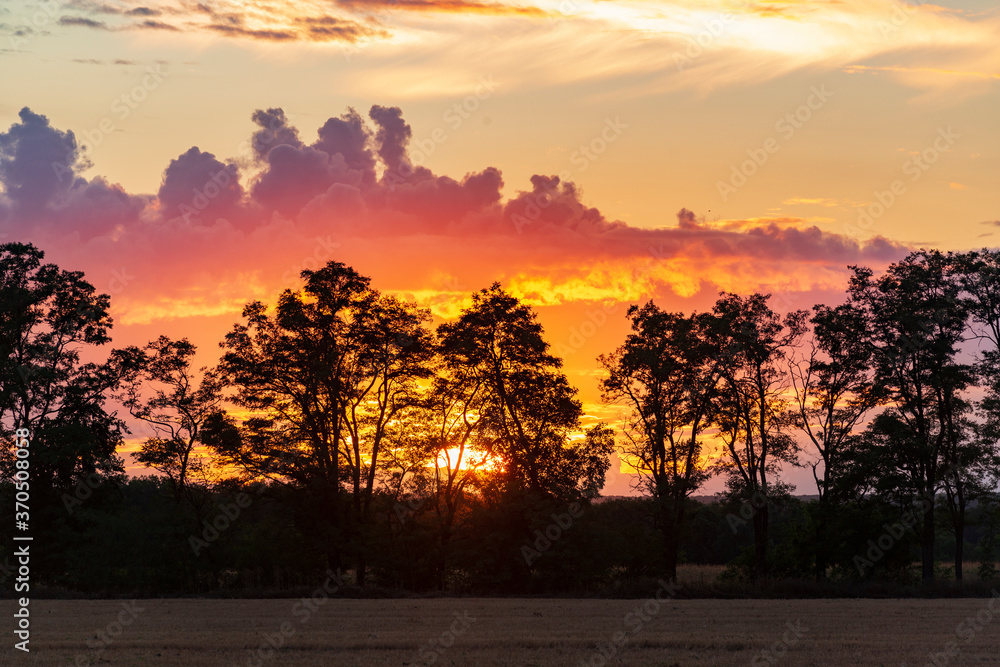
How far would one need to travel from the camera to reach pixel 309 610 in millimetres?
39031

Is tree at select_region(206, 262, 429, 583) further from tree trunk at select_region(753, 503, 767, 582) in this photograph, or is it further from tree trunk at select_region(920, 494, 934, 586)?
tree trunk at select_region(920, 494, 934, 586)

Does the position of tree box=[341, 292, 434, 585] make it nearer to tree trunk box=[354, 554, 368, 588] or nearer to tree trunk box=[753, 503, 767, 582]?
tree trunk box=[354, 554, 368, 588]

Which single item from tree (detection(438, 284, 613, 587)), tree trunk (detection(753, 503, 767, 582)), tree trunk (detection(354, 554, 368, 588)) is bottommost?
tree trunk (detection(354, 554, 368, 588))

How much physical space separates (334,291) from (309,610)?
21.8m

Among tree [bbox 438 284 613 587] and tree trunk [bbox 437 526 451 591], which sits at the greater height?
tree [bbox 438 284 613 587]

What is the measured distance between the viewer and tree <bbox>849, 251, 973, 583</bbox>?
5528 centimetres

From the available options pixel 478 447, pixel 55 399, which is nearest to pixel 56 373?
pixel 55 399

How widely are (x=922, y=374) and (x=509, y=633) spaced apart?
3791 centimetres

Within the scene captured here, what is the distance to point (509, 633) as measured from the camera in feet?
98.7

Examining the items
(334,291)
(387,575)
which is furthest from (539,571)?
(334,291)

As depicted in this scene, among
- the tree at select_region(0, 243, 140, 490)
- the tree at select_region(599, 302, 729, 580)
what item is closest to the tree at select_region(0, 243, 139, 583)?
the tree at select_region(0, 243, 140, 490)

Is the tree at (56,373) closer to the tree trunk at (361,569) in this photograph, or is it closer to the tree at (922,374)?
the tree trunk at (361,569)

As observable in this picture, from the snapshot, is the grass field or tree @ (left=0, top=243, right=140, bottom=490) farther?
tree @ (left=0, top=243, right=140, bottom=490)

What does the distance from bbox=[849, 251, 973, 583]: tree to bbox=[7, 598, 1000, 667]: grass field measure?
13425 mm
